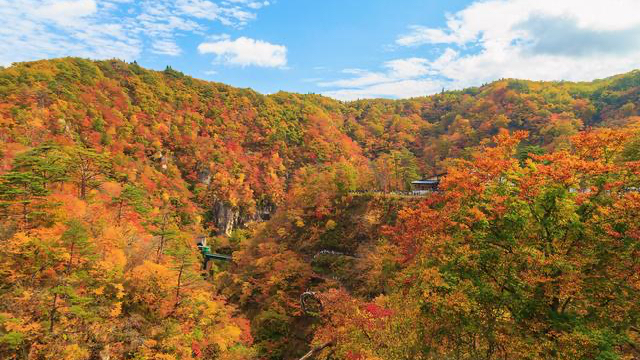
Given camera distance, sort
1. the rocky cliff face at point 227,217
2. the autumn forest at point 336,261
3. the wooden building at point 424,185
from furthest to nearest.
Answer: the rocky cliff face at point 227,217, the wooden building at point 424,185, the autumn forest at point 336,261

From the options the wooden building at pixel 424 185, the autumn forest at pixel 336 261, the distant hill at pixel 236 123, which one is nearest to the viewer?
the autumn forest at pixel 336 261

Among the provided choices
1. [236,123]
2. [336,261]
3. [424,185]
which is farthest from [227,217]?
[424,185]

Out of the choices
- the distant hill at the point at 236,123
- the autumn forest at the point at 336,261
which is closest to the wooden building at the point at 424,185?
the autumn forest at the point at 336,261

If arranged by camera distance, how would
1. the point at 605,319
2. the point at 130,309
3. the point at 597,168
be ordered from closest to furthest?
the point at 605,319, the point at 597,168, the point at 130,309

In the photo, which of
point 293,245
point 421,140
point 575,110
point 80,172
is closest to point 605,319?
point 293,245

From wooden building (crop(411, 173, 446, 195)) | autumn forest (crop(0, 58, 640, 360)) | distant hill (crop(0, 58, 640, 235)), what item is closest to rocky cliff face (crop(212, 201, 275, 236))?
Result: distant hill (crop(0, 58, 640, 235))

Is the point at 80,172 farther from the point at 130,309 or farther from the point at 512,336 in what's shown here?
the point at 512,336

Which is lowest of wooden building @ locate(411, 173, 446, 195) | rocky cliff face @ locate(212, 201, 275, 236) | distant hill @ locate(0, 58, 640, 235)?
rocky cliff face @ locate(212, 201, 275, 236)

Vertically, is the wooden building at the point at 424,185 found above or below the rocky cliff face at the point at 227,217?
above

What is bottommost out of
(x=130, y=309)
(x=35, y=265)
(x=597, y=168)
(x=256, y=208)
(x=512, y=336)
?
(x=256, y=208)

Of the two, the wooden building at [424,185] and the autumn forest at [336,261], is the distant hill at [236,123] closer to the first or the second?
the autumn forest at [336,261]

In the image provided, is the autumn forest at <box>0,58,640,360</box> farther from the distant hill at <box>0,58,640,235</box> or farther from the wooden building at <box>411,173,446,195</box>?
the wooden building at <box>411,173,446,195</box>
